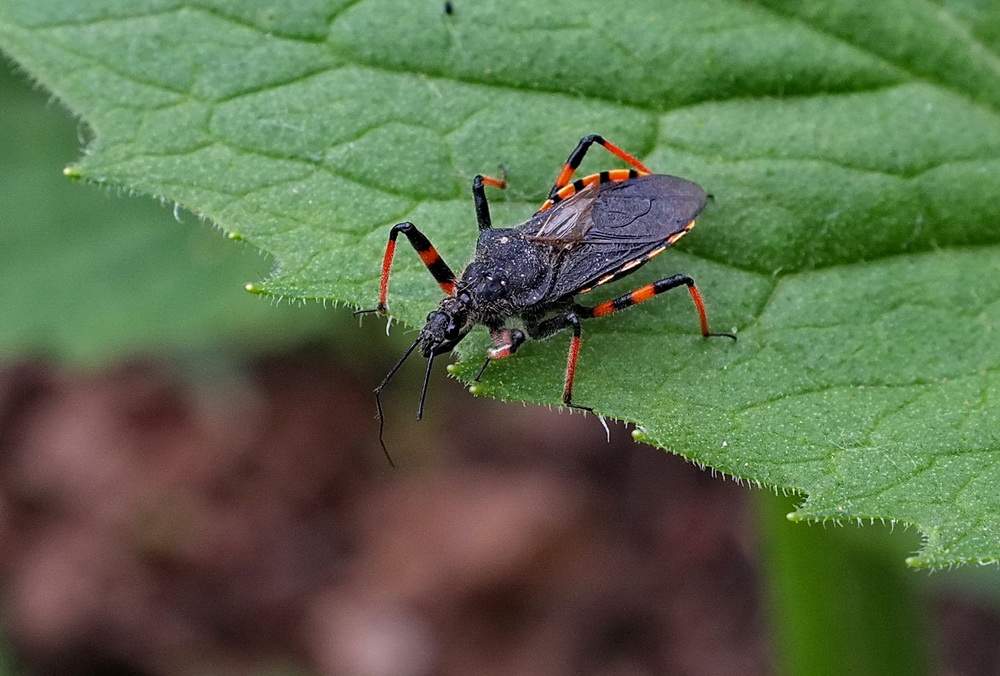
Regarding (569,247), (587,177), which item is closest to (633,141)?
(587,177)

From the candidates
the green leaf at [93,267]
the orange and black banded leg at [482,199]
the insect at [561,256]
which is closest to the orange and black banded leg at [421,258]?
the insect at [561,256]

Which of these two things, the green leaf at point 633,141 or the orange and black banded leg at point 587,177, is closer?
the green leaf at point 633,141

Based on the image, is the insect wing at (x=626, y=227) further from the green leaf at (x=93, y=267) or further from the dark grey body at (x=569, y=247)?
the green leaf at (x=93, y=267)

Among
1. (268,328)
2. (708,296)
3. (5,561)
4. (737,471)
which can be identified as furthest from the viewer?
(5,561)

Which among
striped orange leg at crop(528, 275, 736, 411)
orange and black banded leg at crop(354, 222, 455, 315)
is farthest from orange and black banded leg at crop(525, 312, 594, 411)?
orange and black banded leg at crop(354, 222, 455, 315)

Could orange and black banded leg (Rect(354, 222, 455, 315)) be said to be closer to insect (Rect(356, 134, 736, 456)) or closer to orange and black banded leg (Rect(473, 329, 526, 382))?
insect (Rect(356, 134, 736, 456))

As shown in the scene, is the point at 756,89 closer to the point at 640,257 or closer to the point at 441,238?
the point at 640,257

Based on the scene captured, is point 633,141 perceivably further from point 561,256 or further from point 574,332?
point 574,332

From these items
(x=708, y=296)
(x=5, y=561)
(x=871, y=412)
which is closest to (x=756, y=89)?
(x=708, y=296)
